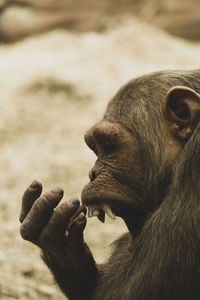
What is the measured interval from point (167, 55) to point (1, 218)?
3.91 metres

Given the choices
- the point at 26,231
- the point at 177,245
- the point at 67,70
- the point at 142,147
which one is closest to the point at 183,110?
the point at 142,147

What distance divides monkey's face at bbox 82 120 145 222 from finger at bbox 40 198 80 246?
12cm

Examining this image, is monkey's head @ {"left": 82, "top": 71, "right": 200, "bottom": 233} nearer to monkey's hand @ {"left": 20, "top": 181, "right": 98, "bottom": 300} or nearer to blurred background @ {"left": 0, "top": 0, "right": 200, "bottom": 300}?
monkey's hand @ {"left": 20, "top": 181, "right": 98, "bottom": 300}

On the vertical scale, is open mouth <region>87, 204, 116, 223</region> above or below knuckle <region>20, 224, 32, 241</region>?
above

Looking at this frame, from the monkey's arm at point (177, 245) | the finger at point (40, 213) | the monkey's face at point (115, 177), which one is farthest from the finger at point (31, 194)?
the monkey's arm at point (177, 245)

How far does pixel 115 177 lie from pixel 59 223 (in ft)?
1.25

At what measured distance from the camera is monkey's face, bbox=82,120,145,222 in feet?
10.1

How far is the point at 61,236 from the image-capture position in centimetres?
309

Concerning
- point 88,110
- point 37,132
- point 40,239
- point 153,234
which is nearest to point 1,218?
point 37,132

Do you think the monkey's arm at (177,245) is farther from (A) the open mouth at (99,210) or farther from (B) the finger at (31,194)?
(B) the finger at (31,194)

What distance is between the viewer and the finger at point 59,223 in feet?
9.85

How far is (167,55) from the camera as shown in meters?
8.63

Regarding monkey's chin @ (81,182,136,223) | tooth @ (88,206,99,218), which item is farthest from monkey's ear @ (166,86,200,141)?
tooth @ (88,206,99,218)

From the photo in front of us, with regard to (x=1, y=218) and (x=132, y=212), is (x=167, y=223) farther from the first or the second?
A: (x=1, y=218)
